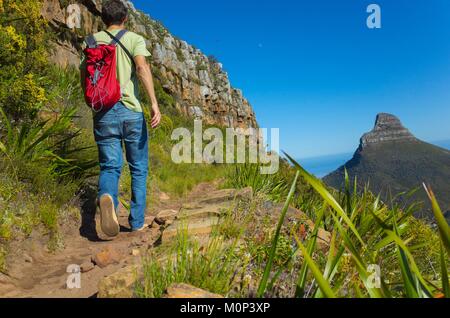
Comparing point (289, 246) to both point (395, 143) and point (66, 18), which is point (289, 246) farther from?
point (395, 143)

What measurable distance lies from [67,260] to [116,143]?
4.34ft

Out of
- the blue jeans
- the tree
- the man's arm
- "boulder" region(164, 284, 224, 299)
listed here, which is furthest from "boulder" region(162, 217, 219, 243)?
the tree

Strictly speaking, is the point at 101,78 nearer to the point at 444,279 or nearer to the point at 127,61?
the point at 127,61

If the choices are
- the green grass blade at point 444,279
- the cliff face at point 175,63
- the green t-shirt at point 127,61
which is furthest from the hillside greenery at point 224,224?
the cliff face at point 175,63

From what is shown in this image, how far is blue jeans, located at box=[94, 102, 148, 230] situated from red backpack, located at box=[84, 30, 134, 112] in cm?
12

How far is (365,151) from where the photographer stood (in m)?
180

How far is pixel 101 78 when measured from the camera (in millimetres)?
3746

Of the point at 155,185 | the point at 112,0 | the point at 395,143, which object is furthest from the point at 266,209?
the point at 395,143

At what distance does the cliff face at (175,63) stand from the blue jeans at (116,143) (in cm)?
674

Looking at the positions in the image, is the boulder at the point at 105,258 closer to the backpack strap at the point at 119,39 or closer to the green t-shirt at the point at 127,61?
the green t-shirt at the point at 127,61

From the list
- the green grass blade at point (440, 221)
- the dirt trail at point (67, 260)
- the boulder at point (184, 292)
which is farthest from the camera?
the dirt trail at point (67, 260)

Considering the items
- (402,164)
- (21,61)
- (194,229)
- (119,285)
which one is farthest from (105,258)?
(402,164)

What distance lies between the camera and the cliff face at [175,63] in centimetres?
1165
